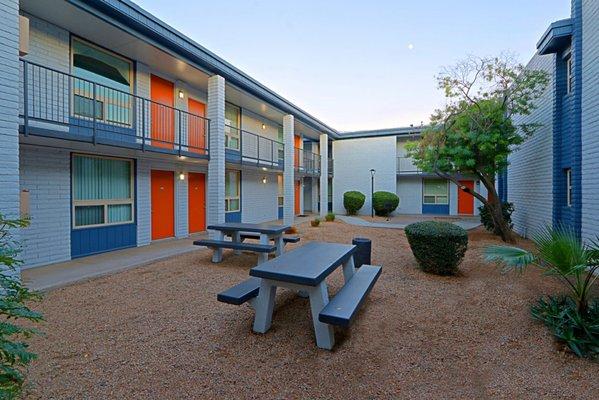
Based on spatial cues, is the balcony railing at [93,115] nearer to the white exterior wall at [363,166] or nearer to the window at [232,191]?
the window at [232,191]

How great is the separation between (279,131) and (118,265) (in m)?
12.9

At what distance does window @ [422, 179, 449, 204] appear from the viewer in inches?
900

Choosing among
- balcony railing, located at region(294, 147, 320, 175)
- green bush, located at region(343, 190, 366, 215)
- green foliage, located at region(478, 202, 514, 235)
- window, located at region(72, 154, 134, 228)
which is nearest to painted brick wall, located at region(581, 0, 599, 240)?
green foliage, located at region(478, 202, 514, 235)

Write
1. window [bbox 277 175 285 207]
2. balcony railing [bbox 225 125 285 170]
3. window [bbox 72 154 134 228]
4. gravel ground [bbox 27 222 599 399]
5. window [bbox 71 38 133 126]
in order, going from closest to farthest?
gravel ground [bbox 27 222 599 399] < window [bbox 71 38 133 126] < window [bbox 72 154 134 228] < balcony railing [bbox 225 125 285 170] < window [bbox 277 175 285 207]

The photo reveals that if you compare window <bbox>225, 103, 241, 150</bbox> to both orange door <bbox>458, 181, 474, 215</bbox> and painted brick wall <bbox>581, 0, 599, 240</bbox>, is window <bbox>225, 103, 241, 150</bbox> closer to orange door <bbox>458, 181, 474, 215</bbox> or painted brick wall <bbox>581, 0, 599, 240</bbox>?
painted brick wall <bbox>581, 0, 599, 240</bbox>

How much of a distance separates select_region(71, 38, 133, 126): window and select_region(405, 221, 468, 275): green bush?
319 inches

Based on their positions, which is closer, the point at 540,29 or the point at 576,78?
the point at 576,78

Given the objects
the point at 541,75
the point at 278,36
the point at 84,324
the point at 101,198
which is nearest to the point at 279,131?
the point at 278,36

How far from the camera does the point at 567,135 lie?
324 inches

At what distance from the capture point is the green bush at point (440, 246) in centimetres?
619

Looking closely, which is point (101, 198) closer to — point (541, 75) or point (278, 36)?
point (278, 36)

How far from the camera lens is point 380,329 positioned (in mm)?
4023

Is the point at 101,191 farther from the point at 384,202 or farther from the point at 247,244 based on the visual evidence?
the point at 384,202

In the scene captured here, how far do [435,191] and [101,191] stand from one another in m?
21.6
